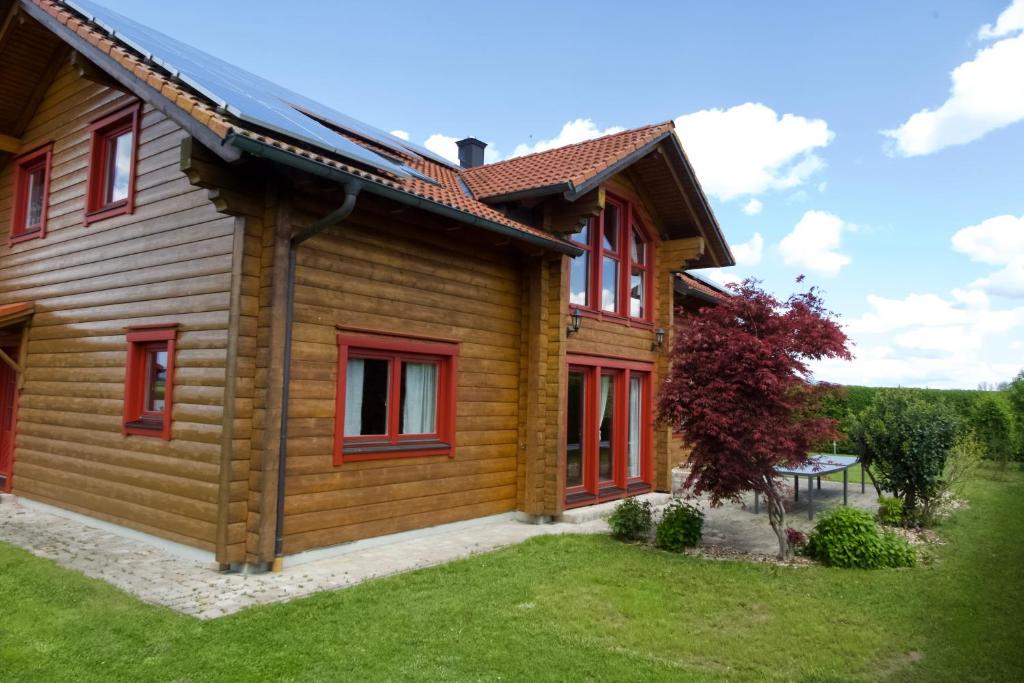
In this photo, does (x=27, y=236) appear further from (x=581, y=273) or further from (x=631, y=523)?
(x=631, y=523)

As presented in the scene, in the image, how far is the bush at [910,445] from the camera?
8.59 meters

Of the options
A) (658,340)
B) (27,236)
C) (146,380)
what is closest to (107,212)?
(146,380)

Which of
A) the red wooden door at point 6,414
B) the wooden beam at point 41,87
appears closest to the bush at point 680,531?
the red wooden door at point 6,414

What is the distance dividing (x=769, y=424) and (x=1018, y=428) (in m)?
15.7

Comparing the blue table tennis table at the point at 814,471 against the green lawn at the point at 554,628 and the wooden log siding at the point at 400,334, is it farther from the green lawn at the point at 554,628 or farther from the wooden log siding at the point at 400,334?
the wooden log siding at the point at 400,334

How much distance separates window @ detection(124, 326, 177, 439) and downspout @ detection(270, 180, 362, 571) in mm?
1825

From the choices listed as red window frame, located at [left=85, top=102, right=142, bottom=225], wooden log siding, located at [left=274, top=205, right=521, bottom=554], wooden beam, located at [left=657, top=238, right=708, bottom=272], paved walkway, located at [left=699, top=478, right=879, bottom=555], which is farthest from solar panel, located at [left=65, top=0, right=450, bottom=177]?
wooden beam, located at [left=657, top=238, right=708, bottom=272]

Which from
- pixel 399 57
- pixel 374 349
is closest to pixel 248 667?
pixel 374 349

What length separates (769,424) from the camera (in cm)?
702

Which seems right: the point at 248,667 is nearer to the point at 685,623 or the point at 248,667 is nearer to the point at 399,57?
the point at 685,623

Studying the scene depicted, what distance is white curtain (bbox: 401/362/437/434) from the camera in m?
7.76

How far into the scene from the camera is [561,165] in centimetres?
968

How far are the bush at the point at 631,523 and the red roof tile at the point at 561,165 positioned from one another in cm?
423

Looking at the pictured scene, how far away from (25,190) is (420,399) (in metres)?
7.72
